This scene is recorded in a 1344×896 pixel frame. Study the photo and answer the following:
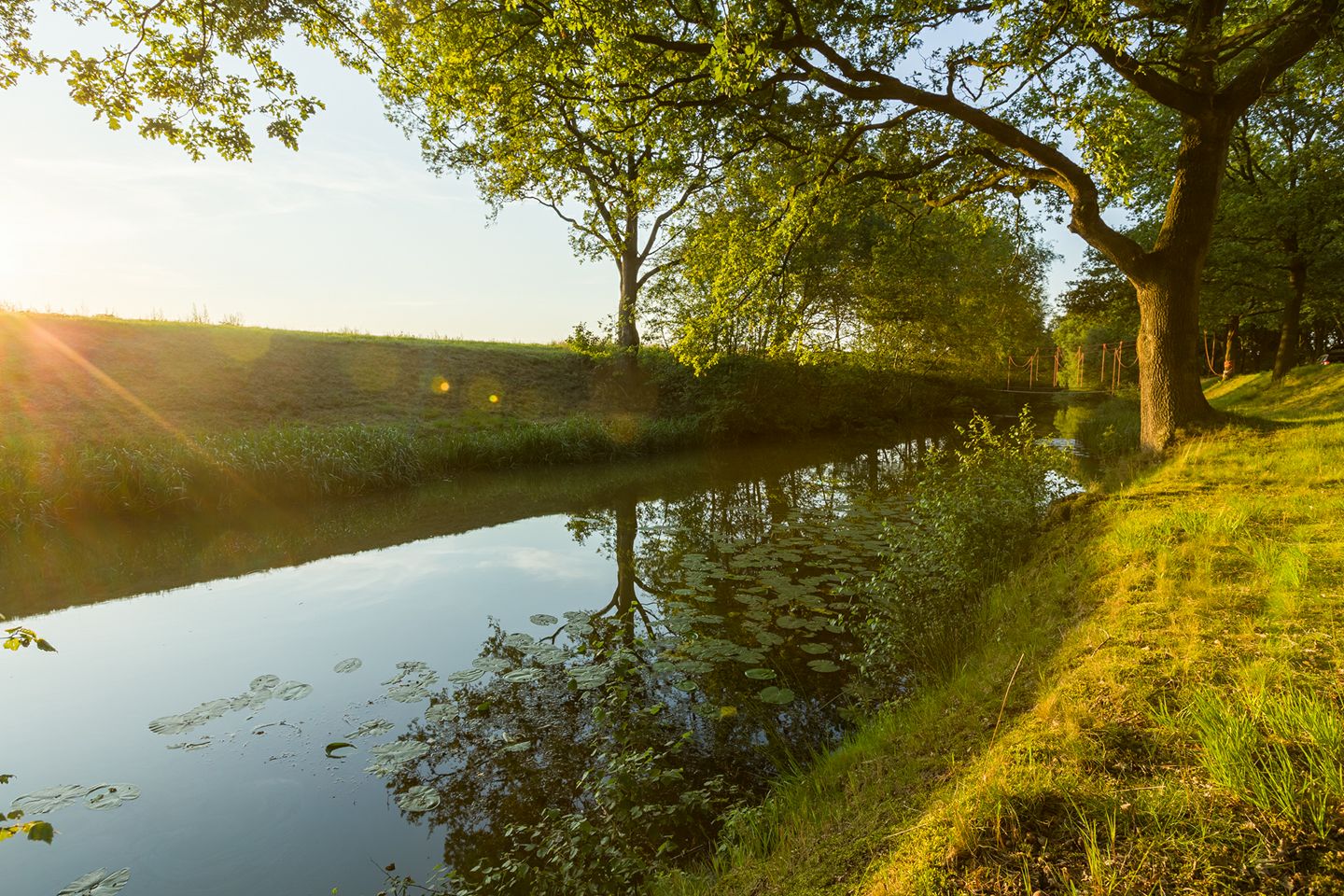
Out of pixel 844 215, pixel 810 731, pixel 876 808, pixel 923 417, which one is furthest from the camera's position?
pixel 923 417

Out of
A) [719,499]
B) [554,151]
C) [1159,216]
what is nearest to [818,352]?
[719,499]

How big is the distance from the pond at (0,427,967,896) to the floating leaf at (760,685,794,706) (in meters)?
0.03

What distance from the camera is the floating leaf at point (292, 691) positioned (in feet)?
18.4

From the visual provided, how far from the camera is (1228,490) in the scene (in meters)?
6.44

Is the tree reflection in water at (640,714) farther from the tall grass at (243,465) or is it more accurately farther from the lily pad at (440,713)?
the tall grass at (243,465)

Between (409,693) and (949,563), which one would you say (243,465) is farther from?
(949,563)

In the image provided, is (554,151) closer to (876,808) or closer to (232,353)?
(876,808)

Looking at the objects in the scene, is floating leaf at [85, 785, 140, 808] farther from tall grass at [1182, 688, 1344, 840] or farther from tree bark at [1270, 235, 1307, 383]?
tree bark at [1270, 235, 1307, 383]

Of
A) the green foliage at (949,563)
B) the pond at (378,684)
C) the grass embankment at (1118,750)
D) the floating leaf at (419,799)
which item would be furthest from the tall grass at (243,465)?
the grass embankment at (1118,750)

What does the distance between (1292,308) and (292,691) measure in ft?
88.0

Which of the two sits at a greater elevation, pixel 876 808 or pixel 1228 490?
pixel 1228 490

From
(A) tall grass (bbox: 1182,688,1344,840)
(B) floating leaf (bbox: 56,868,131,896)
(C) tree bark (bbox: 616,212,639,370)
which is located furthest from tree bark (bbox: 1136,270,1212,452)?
(C) tree bark (bbox: 616,212,639,370)

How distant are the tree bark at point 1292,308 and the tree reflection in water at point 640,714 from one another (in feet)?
62.5

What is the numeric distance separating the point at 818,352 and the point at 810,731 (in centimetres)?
1039
